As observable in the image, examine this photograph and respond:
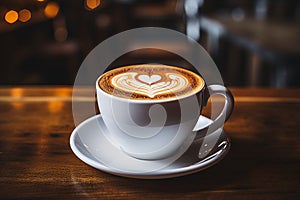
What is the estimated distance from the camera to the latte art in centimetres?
43

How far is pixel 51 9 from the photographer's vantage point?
2.50m

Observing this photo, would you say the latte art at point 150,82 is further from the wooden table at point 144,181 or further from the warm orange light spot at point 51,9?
the warm orange light spot at point 51,9

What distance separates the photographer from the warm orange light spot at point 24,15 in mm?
2059

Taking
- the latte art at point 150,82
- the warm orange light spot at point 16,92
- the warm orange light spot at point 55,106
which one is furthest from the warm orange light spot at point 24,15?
the latte art at point 150,82

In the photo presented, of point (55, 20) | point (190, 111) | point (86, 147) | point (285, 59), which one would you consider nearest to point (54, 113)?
point (86, 147)

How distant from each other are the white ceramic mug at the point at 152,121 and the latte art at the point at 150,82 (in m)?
0.01

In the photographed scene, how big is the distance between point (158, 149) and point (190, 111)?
63mm

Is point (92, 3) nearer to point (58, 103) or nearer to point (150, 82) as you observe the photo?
point (58, 103)

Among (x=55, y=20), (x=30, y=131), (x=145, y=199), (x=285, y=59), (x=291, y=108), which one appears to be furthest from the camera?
(x=55, y=20)

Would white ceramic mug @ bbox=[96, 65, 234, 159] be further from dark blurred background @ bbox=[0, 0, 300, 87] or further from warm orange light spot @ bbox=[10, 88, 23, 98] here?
dark blurred background @ bbox=[0, 0, 300, 87]

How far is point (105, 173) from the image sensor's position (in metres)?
0.42

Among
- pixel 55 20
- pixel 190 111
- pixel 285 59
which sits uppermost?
pixel 190 111

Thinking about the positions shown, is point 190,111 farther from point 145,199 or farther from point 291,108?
point 291,108

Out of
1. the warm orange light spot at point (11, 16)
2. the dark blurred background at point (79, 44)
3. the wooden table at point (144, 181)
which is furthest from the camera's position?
the warm orange light spot at point (11, 16)
